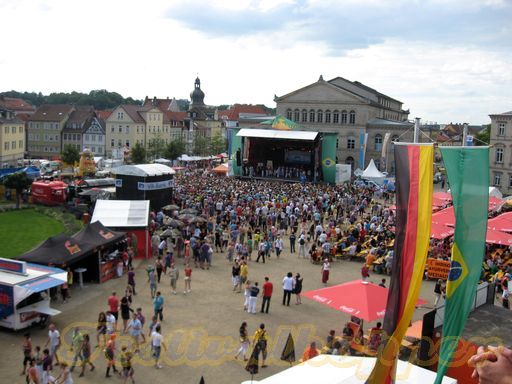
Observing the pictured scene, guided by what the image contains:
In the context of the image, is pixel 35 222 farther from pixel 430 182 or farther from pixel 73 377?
pixel 430 182

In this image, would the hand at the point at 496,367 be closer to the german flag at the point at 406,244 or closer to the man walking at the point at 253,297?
the german flag at the point at 406,244

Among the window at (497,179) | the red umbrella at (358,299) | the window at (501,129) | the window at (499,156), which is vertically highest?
the window at (501,129)

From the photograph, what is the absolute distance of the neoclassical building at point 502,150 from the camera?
47.2m

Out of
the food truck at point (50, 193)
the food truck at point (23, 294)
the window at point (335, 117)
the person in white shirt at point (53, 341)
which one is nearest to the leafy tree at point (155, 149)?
the window at point (335, 117)

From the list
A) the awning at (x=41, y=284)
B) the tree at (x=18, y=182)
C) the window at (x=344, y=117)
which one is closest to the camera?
the awning at (x=41, y=284)

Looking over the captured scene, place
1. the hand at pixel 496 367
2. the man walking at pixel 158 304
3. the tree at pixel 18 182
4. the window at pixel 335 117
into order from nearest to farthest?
the hand at pixel 496 367
the man walking at pixel 158 304
the tree at pixel 18 182
the window at pixel 335 117

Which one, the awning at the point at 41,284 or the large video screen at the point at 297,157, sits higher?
the large video screen at the point at 297,157

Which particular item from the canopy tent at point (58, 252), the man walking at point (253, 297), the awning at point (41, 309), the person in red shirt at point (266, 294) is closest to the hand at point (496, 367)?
the man walking at point (253, 297)

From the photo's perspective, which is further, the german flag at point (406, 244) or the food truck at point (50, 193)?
the food truck at point (50, 193)

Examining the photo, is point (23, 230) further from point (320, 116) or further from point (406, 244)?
point (320, 116)

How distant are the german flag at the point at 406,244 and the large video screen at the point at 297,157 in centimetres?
4624

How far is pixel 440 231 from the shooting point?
2156cm

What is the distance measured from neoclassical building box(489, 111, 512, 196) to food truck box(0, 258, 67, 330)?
42697mm

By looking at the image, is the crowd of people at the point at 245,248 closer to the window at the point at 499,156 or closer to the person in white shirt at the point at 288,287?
the person in white shirt at the point at 288,287
